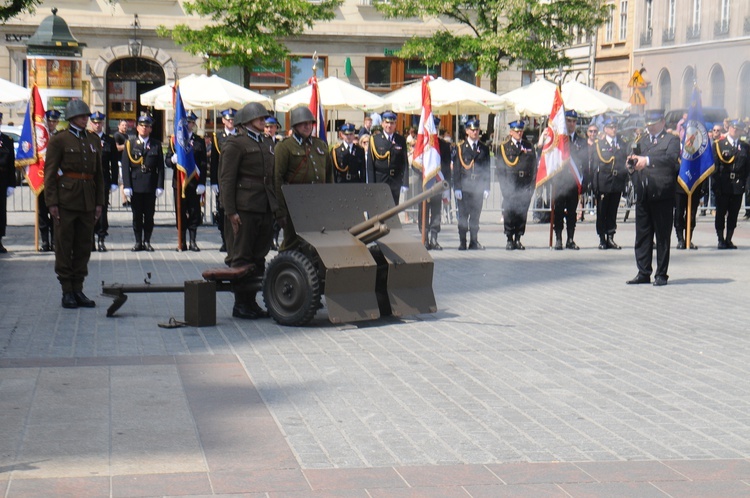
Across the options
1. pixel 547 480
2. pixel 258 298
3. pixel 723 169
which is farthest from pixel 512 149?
pixel 547 480

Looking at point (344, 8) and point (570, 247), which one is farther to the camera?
point (344, 8)

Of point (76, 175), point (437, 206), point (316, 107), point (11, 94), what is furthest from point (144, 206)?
point (76, 175)

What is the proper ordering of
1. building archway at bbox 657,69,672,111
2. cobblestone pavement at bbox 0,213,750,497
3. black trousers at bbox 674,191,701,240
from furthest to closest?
building archway at bbox 657,69,672,111 → black trousers at bbox 674,191,701,240 → cobblestone pavement at bbox 0,213,750,497

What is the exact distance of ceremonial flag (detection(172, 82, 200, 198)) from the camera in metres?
16.3

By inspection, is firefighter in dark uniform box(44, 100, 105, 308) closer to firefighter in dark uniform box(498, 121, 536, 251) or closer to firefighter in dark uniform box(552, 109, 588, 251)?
firefighter in dark uniform box(498, 121, 536, 251)

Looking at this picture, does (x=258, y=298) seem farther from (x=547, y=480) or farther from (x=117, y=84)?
(x=117, y=84)

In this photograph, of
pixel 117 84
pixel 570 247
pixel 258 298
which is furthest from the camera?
pixel 117 84

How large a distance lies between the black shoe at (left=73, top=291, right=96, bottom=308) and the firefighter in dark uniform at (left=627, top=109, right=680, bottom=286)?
5.86 meters

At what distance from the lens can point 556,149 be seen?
17.3 m

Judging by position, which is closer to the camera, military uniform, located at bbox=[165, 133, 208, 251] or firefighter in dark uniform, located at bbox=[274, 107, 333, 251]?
firefighter in dark uniform, located at bbox=[274, 107, 333, 251]

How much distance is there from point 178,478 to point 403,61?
127 feet

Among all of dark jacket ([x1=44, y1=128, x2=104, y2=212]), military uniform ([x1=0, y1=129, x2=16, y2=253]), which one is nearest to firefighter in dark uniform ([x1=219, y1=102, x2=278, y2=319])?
dark jacket ([x1=44, y1=128, x2=104, y2=212])

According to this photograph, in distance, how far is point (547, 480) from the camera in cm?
543

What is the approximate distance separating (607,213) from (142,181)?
6747 millimetres
